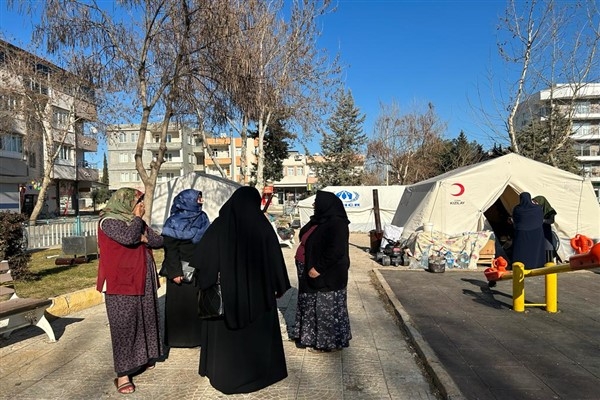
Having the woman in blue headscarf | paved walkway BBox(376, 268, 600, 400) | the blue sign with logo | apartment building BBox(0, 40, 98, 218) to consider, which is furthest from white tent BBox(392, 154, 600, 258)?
the blue sign with logo

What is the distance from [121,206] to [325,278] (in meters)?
2.26

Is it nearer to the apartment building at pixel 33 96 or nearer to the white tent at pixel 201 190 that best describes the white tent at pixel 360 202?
the white tent at pixel 201 190

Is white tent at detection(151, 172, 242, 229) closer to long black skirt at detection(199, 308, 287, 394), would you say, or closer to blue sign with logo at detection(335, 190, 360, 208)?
blue sign with logo at detection(335, 190, 360, 208)

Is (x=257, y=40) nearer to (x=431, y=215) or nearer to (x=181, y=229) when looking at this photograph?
(x=431, y=215)

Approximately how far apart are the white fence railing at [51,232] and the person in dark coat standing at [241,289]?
1296 centimetres

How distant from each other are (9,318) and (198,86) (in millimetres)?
7836

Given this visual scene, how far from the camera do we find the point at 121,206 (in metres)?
3.99

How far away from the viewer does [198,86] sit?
11.3 metres

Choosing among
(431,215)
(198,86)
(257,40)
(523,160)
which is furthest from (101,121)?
(523,160)

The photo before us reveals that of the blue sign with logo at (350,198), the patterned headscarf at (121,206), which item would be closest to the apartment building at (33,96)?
the patterned headscarf at (121,206)

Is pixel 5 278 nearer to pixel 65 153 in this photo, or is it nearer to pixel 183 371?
pixel 183 371

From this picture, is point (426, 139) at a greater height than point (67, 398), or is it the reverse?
point (426, 139)

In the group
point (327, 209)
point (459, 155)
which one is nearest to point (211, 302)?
point (327, 209)

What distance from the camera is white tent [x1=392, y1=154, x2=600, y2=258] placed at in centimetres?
1220
